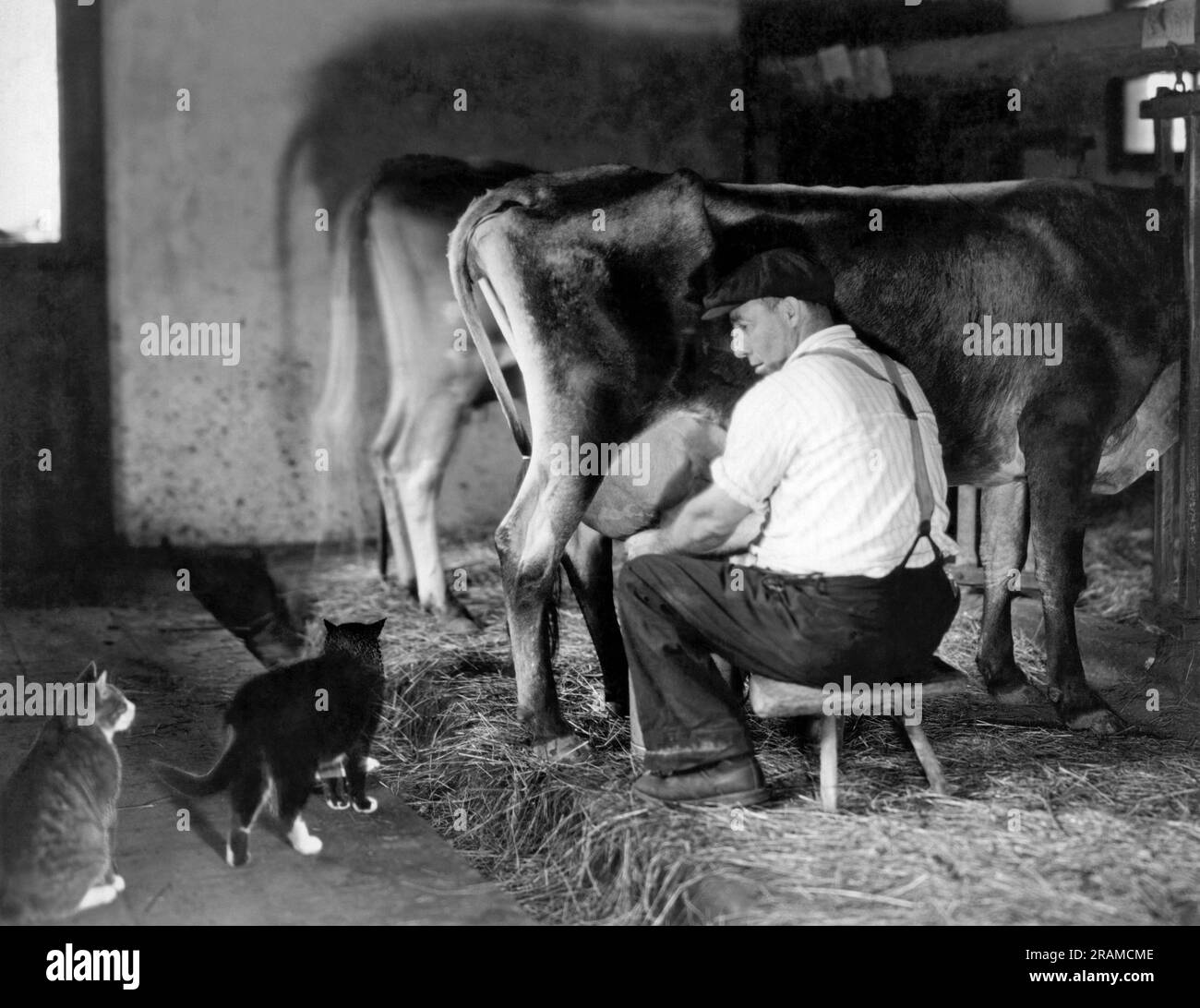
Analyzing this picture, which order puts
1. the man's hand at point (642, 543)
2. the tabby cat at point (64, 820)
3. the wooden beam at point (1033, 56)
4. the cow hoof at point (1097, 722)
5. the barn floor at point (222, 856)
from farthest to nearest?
the wooden beam at point (1033, 56)
the cow hoof at point (1097, 722)
the man's hand at point (642, 543)
the barn floor at point (222, 856)
the tabby cat at point (64, 820)

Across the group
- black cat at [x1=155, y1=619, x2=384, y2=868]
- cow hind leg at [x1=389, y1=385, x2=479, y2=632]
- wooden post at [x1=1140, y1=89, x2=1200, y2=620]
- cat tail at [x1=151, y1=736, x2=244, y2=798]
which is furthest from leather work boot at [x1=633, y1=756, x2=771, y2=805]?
cow hind leg at [x1=389, y1=385, x2=479, y2=632]

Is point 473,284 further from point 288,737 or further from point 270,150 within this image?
point 270,150

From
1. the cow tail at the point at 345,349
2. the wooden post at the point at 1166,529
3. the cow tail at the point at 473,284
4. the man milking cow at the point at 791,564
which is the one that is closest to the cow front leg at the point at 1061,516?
the wooden post at the point at 1166,529

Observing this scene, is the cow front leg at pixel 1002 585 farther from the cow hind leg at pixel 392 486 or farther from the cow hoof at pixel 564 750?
the cow hind leg at pixel 392 486

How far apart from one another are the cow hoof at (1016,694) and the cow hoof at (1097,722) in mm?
366

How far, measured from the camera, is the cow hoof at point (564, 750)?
16.6ft

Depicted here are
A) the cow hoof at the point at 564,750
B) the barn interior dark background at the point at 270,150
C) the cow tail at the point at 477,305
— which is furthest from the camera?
the barn interior dark background at the point at 270,150

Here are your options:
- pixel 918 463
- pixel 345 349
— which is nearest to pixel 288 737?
pixel 918 463

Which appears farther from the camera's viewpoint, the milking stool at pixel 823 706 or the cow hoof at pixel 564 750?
the cow hoof at pixel 564 750

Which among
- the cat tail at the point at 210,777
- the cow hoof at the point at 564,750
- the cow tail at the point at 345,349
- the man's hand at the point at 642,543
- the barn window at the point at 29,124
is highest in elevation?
the barn window at the point at 29,124

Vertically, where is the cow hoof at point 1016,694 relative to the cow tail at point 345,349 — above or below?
below

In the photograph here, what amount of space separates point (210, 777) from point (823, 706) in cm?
176

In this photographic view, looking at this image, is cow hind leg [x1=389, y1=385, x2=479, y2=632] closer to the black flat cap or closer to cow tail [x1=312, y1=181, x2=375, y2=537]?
cow tail [x1=312, y1=181, x2=375, y2=537]

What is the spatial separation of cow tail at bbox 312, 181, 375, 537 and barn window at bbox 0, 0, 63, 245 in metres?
1.37
